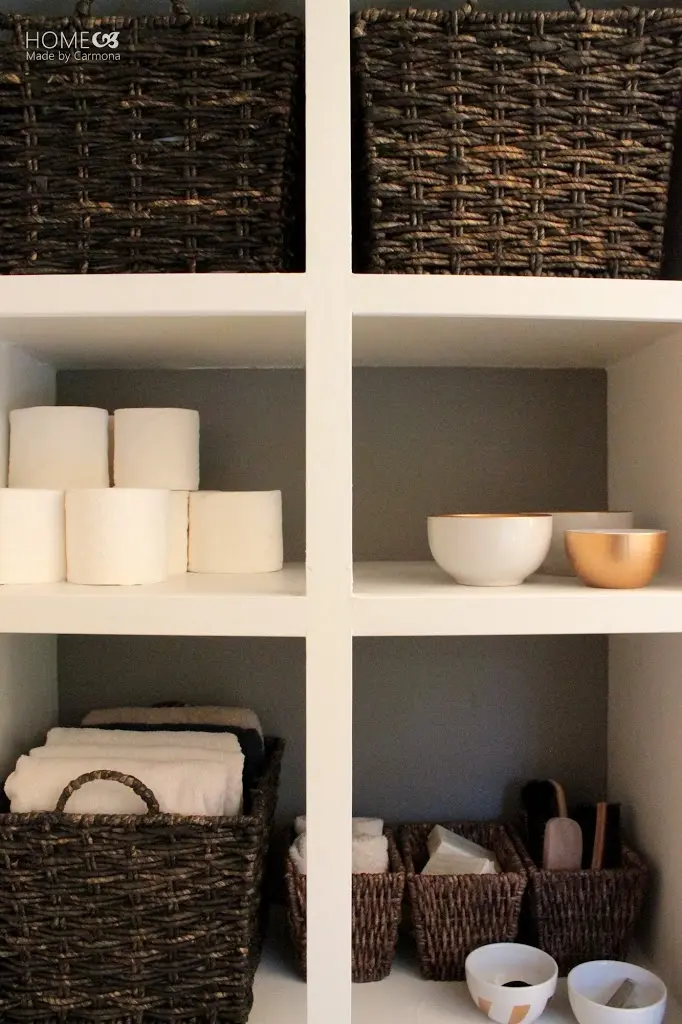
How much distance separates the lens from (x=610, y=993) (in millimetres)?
1025

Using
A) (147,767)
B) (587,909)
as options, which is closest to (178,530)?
(147,767)

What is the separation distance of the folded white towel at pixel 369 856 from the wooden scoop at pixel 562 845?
0.22m

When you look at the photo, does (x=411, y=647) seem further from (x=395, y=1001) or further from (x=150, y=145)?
(x=150, y=145)

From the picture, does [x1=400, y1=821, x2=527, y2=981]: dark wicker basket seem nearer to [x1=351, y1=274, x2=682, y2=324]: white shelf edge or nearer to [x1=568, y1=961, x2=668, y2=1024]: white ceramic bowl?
[x1=568, y1=961, x2=668, y2=1024]: white ceramic bowl

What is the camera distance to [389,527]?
50.3 inches

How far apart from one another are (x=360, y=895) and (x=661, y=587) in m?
0.52

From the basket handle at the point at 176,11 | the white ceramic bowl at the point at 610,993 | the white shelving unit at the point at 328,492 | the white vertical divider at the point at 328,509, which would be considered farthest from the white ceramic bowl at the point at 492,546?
the basket handle at the point at 176,11

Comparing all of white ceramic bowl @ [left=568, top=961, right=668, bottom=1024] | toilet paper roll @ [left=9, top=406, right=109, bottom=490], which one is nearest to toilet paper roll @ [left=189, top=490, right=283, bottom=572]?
toilet paper roll @ [left=9, top=406, right=109, bottom=490]

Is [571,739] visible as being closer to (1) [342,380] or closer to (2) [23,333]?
(1) [342,380]

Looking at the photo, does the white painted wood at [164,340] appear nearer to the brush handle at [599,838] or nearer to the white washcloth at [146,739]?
the white washcloth at [146,739]

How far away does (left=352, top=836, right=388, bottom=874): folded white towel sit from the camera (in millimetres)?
1087

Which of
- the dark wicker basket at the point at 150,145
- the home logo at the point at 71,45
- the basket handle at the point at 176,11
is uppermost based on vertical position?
the basket handle at the point at 176,11

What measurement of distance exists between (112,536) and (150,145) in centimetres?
43

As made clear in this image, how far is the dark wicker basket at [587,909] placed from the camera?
1.08 meters
